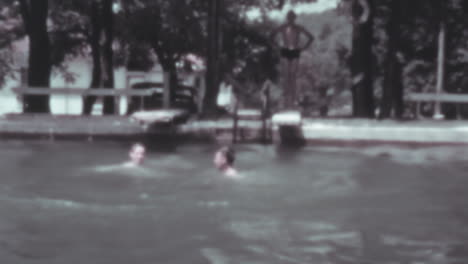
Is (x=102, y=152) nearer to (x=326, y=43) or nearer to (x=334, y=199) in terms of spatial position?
(x=334, y=199)

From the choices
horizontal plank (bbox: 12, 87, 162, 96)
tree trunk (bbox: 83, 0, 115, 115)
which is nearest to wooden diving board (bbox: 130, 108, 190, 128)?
horizontal plank (bbox: 12, 87, 162, 96)

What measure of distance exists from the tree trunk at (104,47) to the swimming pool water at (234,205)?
7.78 m

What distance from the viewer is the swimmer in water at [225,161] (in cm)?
1084

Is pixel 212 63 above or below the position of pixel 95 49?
below

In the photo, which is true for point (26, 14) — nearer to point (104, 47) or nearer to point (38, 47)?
point (38, 47)

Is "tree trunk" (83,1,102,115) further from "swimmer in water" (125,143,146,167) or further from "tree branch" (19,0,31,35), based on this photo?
"swimmer in water" (125,143,146,167)

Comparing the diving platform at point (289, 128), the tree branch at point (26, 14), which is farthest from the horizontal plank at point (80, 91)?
the diving platform at point (289, 128)

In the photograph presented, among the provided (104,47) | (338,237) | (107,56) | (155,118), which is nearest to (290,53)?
(155,118)

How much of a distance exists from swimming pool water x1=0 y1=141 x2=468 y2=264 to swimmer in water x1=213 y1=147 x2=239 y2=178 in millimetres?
146

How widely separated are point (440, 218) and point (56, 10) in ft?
63.8

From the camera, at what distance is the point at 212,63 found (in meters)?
17.7

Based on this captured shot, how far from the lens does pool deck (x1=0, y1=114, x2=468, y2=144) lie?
12.9 metres

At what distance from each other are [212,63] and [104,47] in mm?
6105

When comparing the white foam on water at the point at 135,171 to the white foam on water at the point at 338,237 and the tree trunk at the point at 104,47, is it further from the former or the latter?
the tree trunk at the point at 104,47
